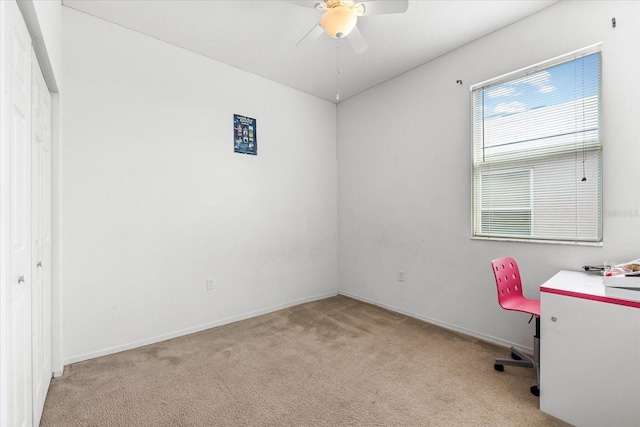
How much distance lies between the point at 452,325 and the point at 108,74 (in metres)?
4.11

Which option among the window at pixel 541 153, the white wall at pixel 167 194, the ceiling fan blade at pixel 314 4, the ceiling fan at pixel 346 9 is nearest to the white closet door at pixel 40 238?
the white wall at pixel 167 194

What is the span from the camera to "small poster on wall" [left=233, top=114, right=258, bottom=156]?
3.41 m

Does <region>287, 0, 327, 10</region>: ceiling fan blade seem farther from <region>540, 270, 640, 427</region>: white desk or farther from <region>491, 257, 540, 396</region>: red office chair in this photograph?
<region>540, 270, 640, 427</region>: white desk

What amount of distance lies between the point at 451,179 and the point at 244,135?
241 centimetres

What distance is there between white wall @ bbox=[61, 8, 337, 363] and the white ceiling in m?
0.20

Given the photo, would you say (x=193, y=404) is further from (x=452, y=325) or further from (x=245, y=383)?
(x=452, y=325)

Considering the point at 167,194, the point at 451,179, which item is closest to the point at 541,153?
the point at 451,179

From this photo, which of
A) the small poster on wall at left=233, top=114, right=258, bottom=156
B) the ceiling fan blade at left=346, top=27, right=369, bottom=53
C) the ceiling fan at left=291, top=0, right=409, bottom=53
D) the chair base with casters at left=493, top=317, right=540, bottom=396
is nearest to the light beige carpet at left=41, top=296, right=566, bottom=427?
the chair base with casters at left=493, top=317, right=540, bottom=396

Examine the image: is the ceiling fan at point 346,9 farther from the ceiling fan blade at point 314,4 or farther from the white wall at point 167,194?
the white wall at point 167,194

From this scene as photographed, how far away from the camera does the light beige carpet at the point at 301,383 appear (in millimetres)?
1782

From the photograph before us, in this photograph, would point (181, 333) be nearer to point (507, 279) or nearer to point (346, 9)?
point (507, 279)

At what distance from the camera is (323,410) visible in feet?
6.06

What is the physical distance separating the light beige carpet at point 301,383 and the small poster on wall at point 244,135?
207 centimetres

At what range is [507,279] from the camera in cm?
236
